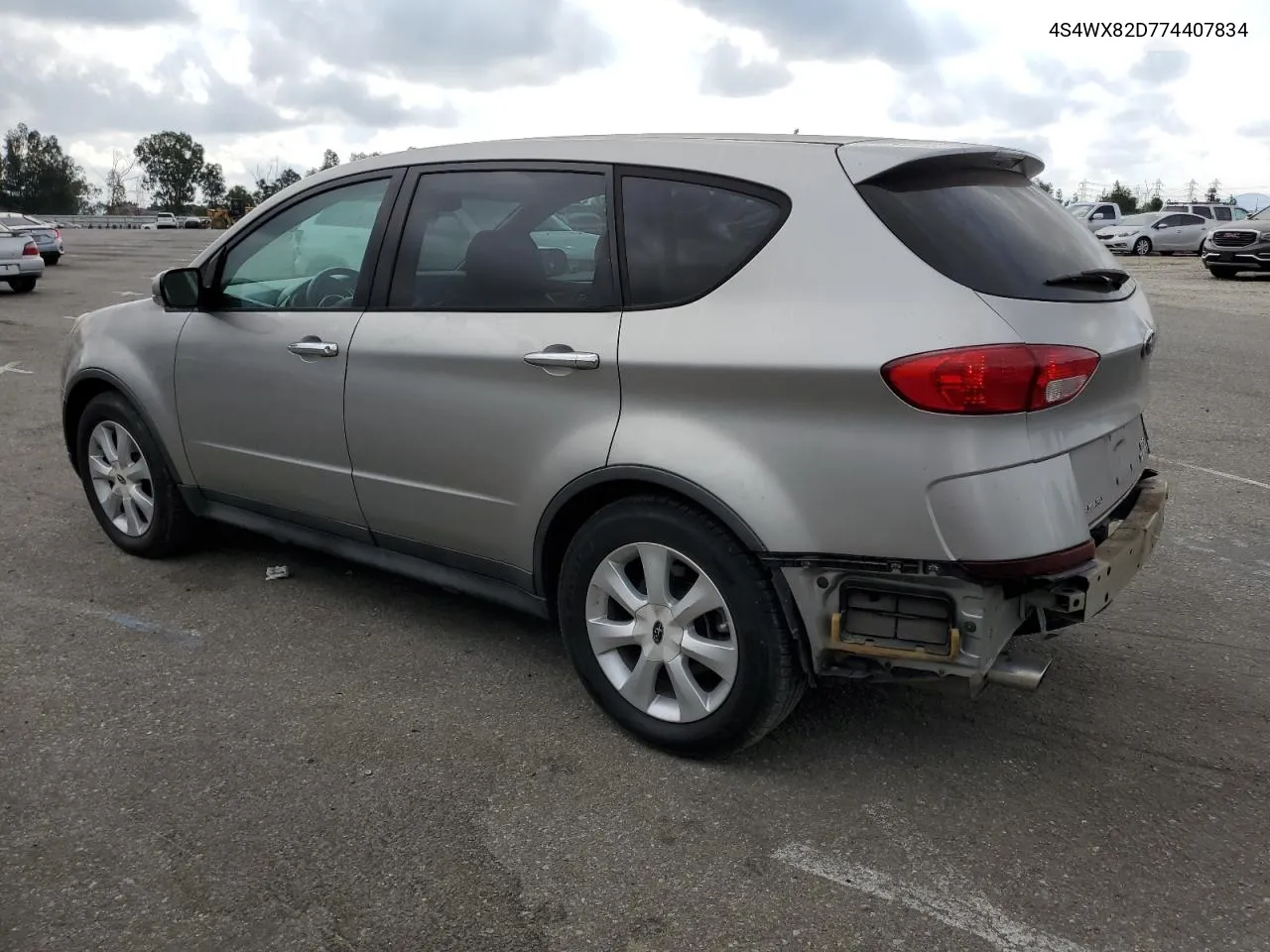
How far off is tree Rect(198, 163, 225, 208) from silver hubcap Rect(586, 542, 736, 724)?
15875cm

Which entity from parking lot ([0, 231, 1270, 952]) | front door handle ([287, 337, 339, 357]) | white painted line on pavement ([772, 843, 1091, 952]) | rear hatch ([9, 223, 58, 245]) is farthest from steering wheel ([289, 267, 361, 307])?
rear hatch ([9, 223, 58, 245])

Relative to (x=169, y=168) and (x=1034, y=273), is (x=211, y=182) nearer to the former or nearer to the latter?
(x=169, y=168)

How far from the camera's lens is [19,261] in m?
18.7

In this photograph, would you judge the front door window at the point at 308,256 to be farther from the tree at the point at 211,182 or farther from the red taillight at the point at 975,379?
the tree at the point at 211,182

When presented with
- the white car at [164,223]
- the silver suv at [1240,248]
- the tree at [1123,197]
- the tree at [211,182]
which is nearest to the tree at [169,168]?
the tree at [211,182]

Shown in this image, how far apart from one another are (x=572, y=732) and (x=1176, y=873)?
1729 millimetres

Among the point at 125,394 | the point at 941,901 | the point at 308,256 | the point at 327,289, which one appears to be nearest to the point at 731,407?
the point at 941,901

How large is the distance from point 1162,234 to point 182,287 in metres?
34.6

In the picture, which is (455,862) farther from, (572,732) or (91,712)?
(91,712)

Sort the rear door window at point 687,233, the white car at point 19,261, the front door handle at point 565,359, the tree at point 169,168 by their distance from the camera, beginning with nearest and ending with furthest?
the rear door window at point 687,233 → the front door handle at point 565,359 → the white car at point 19,261 → the tree at point 169,168

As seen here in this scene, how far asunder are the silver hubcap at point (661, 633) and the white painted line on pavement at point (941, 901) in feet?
1.75

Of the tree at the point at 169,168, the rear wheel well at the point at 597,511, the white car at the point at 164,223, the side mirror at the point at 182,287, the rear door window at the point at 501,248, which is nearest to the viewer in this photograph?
the rear wheel well at the point at 597,511

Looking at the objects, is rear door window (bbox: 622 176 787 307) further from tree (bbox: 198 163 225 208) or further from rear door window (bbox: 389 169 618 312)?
tree (bbox: 198 163 225 208)

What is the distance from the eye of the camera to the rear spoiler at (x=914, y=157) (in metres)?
3.06
